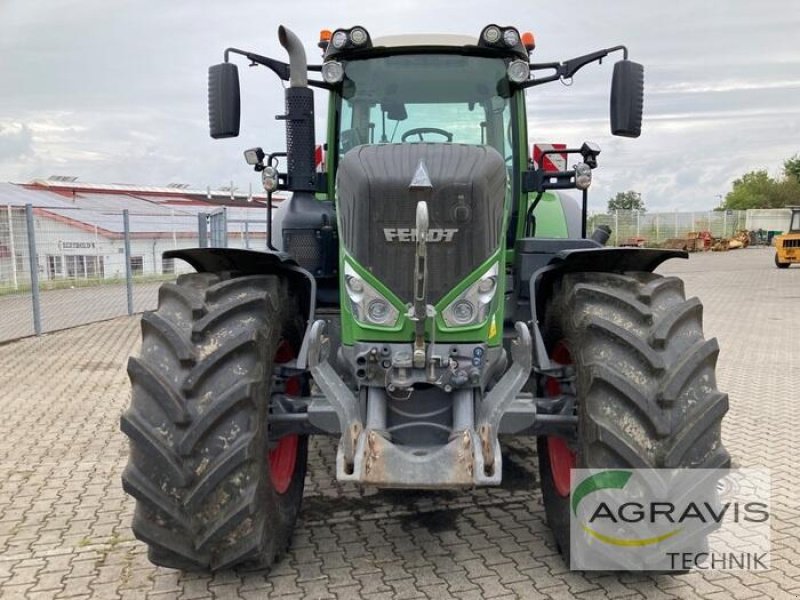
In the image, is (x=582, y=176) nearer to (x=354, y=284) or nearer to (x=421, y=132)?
(x=421, y=132)

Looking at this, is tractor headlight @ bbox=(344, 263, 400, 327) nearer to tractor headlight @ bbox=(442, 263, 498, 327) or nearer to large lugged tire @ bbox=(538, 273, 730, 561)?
tractor headlight @ bbox=(442, 263, 498, 327)

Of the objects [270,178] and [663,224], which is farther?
[663,224]

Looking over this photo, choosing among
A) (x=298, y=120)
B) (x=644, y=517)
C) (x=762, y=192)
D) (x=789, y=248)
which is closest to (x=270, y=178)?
(x=298, y=120)

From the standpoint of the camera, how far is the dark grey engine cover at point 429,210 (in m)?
→ 3.03

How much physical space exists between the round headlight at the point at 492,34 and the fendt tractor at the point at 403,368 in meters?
1.03

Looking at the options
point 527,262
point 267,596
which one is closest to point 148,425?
point 267,596

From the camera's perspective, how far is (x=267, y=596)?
3145 mm

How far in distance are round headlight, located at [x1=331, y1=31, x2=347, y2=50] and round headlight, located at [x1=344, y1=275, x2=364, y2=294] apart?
157 cm

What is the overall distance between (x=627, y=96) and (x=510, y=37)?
2.43ft

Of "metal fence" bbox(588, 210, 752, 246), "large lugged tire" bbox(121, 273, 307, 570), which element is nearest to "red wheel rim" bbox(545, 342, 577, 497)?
"large lugged tire" bbox(121, 273, 307, 570)

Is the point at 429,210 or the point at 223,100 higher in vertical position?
the point at 223,100

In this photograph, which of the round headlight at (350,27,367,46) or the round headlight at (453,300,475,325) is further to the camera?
the round headlight at (350,27,367,46)

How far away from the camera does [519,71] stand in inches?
162

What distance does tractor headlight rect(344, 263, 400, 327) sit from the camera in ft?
10.2
